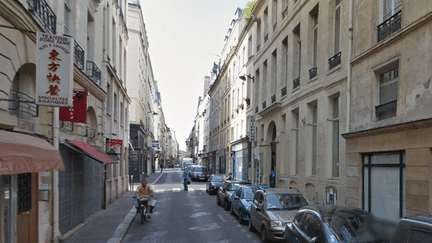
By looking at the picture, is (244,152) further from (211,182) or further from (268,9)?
(268,9)

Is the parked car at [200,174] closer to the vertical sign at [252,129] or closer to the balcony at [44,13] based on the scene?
the vertical sign at [252,129]

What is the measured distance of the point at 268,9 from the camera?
22.4m

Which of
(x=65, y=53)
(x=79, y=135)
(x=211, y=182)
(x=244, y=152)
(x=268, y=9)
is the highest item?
(x=268, y=9)

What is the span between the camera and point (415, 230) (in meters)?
3.08

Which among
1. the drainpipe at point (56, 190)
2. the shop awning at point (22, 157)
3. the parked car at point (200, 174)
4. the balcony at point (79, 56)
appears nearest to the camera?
the shop awning at point (22, 157)

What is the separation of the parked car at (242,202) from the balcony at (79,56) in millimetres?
7841

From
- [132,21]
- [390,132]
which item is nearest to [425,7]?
[390,132]

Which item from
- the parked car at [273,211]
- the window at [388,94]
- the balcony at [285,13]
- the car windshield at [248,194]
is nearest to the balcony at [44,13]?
the parked car at [273,211]

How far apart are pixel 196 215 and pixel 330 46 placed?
Result: 9.37 metres

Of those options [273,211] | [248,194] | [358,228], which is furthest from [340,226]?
[248,194]

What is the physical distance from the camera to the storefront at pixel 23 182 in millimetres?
5491

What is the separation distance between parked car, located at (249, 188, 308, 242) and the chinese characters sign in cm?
607

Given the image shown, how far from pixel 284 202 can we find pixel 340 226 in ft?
14.6

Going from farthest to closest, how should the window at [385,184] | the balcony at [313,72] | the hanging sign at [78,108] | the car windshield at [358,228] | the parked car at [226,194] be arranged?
the parked car at [226,194], the balcony at [313,72], the hanging sign at [78,108], the window at [385,184], the car windshield at [358,228]
